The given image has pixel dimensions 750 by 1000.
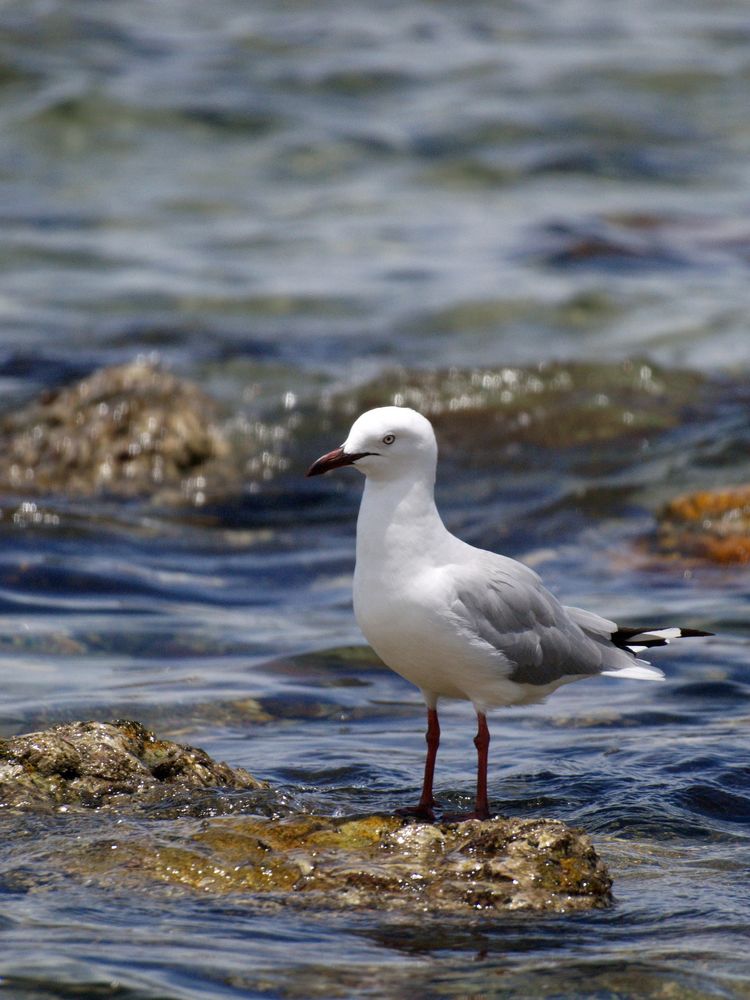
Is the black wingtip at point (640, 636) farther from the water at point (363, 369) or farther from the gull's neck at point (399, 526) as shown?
the gull's neck at point (399, 526)

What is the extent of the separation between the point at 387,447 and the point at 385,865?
1.36 m

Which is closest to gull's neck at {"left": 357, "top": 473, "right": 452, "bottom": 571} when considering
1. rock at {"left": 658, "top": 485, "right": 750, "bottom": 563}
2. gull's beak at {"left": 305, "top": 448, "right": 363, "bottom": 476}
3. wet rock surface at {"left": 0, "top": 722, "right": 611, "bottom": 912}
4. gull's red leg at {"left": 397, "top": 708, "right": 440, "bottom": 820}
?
gull's beak at {"left": 305, "top": 448, "right": 363, "bottom": 476}

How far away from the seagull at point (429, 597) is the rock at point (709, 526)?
4511mm

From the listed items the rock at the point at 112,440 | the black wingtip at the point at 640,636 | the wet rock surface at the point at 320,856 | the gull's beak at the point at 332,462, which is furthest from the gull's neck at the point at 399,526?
the rock at the point at 112,440

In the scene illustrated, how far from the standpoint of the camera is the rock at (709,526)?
981 centimetres

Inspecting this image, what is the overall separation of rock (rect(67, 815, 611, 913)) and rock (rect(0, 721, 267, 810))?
1.29ft

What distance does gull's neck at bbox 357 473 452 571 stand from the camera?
5.09m

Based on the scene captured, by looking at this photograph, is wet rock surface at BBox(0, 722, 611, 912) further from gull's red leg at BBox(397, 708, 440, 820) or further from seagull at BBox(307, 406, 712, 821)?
seagull at BBox(307, 406, 712, 821)

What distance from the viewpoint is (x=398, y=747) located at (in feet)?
22.0

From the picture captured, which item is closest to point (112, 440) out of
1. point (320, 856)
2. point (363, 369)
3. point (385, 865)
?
point (363, 369)

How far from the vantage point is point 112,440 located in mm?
11742

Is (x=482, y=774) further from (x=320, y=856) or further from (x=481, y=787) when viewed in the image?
(x=320, y=856)

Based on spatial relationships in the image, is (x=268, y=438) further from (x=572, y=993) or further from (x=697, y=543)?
(x=572, y=993)

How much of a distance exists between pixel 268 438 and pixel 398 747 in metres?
6.50
